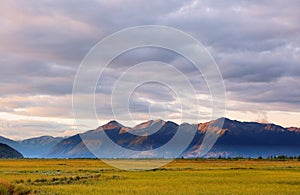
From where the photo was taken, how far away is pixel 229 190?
103ft

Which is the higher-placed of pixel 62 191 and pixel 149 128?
pixel 149 128

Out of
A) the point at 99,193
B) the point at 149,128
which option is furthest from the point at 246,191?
the point at 149,128

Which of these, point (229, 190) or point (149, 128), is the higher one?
point (149, 128)

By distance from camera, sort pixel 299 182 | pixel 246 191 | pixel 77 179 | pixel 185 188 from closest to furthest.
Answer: pixel 246 191, pixel 185 188, pixel 299 182, pixel 77 179

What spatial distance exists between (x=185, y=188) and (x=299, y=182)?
1273cm

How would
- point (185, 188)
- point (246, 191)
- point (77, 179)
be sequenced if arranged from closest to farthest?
point (246, 191), point (185, 188), point (77, 179)

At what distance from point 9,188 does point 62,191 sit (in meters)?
3.63

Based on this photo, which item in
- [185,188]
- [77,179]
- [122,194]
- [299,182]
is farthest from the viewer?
[77,179]

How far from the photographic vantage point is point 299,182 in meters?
39.4

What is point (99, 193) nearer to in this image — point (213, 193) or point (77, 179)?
point (213, 193)

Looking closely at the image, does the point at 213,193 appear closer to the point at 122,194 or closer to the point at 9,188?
the point at 122,194

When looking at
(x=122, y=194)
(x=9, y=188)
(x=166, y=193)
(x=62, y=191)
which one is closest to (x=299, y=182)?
(x=166, y=193)

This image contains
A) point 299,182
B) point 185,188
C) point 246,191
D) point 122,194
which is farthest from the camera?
point 299,182

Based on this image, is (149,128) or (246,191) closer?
(246,191)
